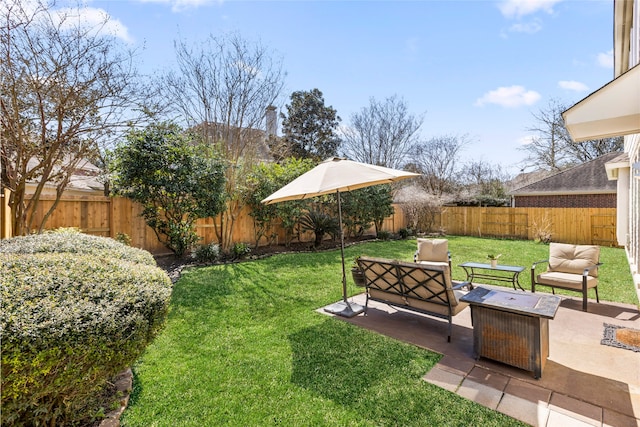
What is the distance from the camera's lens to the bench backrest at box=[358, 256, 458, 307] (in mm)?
3727

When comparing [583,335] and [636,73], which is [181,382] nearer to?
[636,73]

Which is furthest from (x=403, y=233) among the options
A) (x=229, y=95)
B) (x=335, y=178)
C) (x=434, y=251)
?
(x=335, y=178)

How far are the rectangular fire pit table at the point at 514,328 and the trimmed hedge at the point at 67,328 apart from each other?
10.8 ft

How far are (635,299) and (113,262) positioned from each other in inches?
319

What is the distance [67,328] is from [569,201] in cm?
2058

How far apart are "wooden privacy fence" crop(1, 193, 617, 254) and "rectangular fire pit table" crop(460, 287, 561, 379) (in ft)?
25.4

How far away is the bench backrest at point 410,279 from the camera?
373 cm

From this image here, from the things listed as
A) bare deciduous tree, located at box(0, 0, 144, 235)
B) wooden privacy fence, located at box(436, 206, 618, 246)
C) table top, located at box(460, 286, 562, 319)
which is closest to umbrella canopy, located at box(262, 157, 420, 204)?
table top, located at box(460, 286, 562, 319)

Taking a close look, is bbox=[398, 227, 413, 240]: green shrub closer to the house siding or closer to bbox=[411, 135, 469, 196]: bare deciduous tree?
bbox=[411, 135, 469, 196]: bare deciduous tree

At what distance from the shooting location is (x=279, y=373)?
310cm

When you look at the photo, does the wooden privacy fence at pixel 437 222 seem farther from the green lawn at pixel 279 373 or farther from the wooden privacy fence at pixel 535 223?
the green lawn at pixel 279 373

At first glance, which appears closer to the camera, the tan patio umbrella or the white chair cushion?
the tan patio umbrella

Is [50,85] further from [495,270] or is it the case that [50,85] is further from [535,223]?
[535,223]

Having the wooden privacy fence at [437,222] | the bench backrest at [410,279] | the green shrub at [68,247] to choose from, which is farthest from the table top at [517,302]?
the wooden privacy fence at [437,222]
